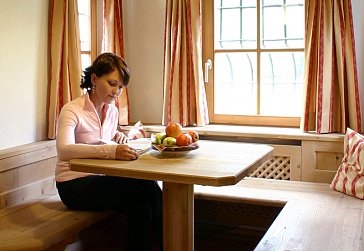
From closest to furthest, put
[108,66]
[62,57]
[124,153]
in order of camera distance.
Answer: [124,153], [108,66], [62,57]

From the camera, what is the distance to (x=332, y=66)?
316 centimetres

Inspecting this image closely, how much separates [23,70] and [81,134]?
A: 752mm

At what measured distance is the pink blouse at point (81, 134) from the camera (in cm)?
Answer: 232

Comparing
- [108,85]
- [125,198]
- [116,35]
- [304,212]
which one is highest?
[116,35]

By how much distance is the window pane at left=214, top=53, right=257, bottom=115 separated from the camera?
3627 millimetres

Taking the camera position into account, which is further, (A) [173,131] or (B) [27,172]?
(B) [27,172]

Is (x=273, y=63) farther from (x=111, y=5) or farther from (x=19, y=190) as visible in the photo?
(x=19, y=190)

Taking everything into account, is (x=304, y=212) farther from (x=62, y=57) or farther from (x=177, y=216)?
(x=62, y=57)

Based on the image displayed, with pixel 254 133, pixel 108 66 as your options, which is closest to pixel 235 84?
pixel 254 133

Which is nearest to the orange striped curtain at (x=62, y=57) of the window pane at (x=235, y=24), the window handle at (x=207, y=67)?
the window handle at (x=207, y=67)

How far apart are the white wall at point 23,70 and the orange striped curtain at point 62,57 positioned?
0.05 m

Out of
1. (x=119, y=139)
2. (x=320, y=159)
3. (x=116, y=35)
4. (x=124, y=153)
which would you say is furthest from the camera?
(x=116, y=35)

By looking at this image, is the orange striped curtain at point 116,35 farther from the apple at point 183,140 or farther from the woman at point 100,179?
the apple at point 183,140

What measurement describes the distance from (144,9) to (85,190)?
1.83 m
